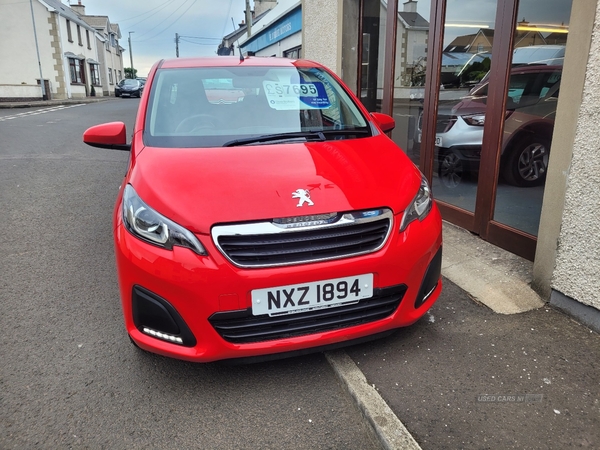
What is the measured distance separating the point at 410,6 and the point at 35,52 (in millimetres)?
32335

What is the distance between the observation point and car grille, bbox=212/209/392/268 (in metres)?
2.15

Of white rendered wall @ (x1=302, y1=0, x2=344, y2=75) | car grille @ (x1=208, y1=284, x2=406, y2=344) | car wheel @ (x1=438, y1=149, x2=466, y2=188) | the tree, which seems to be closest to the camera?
car grille @ (x1=208, y1=284, x2=406, y2=344)

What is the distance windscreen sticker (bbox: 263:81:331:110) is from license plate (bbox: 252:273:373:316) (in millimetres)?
1506

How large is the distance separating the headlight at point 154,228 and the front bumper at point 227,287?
32 millimetres

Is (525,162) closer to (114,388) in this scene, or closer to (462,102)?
(462,102)

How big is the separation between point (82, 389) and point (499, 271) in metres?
2.93

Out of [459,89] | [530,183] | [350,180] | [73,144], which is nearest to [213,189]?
[350,180]

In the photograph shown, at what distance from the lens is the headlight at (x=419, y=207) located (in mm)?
2414

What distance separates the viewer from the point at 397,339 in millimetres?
2801

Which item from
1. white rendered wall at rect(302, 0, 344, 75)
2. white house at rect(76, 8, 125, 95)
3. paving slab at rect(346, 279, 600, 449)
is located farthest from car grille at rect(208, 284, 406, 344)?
white house at rect(76, 8, 125, 95)

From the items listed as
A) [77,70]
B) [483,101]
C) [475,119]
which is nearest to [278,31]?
[475,119]

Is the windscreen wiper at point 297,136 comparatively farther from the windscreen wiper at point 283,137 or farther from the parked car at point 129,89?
the parked car at point 129,89

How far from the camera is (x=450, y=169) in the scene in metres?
4.85

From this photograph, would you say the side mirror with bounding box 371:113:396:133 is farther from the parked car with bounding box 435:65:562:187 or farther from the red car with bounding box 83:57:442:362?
the parked car with bounding box 435:65:562:187
